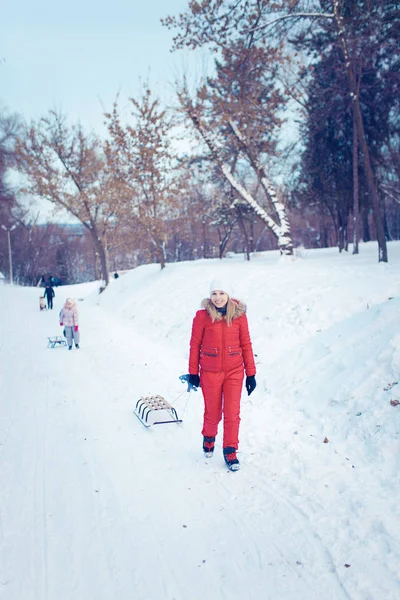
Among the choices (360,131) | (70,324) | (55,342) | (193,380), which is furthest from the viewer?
(360,131)

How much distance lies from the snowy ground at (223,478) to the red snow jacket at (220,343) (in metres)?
1.17

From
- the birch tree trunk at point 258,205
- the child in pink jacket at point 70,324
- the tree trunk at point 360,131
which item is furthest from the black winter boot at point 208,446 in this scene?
the birch tree trunk at point 258,205

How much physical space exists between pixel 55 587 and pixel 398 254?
57.5 feet

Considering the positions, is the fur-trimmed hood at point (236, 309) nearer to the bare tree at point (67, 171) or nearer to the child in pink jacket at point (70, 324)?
the child in pink jacket at point (70, 324)

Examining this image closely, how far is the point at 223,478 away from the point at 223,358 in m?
1.28

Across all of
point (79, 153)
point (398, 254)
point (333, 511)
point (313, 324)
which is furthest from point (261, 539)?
point (79, 153)

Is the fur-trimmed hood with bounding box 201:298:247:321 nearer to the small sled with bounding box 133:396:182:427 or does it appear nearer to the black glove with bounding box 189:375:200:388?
the black glove with bounding box 189:375:200:388

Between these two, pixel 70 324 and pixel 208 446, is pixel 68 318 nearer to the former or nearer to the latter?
pixel 70 324

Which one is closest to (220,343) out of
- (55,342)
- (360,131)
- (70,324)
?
(70,324)

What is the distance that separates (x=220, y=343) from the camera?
4820 millimetres

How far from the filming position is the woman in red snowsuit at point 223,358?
190 inches

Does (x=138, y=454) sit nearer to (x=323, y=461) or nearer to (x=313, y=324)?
(x=323, y=461)

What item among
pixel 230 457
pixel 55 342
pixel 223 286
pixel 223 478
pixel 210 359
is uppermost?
pixel 223 286

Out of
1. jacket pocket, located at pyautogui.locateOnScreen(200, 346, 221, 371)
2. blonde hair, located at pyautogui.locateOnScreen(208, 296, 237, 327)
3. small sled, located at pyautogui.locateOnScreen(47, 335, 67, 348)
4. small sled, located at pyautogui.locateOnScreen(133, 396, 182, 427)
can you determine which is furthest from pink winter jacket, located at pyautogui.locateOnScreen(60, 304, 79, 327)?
blonde hair, located at pyautogui.locateOnScreen(208, 296, 237, 327)
